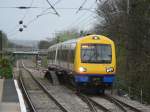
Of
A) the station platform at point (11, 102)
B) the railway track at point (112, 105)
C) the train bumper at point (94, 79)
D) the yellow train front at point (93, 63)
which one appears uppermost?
the yellow train front at point (93, 63)

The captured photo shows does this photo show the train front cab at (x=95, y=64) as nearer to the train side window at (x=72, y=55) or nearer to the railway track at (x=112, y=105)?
the train side window at (x=72, y=55)

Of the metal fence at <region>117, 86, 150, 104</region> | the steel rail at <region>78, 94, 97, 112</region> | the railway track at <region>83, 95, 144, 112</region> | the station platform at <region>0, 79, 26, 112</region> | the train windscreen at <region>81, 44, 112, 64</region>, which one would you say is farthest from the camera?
the train windscreen at <region>81, 44, 112, 64</region>

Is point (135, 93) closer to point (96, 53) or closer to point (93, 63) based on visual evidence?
point (93, 63)

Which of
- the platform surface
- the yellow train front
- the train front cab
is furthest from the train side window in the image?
the platform surface

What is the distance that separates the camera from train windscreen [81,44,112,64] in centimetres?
2586

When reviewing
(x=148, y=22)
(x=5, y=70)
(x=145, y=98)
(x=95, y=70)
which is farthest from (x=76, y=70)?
(x=5, y=70)

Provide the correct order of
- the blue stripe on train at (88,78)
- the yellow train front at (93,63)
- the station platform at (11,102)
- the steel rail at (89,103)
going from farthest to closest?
the yellow train front at (93,63) < the blue stripe on train at (88,78) < the steel rail at (89,103) < the station platform at (11,102)

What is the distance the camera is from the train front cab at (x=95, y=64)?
2561cm

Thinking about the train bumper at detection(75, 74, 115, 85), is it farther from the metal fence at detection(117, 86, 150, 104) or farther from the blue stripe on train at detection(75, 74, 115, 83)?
the metal fence at detection(117, 86, 150, 104)

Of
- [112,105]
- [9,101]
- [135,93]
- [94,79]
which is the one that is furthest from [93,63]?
[9,101]

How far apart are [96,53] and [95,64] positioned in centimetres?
62

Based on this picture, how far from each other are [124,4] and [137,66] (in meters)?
10.9

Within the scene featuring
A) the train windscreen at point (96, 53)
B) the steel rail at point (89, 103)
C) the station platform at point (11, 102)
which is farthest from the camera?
the train windscreen at point (96, 53)

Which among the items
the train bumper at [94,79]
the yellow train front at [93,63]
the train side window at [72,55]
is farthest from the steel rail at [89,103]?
the train side window at [72,55]
